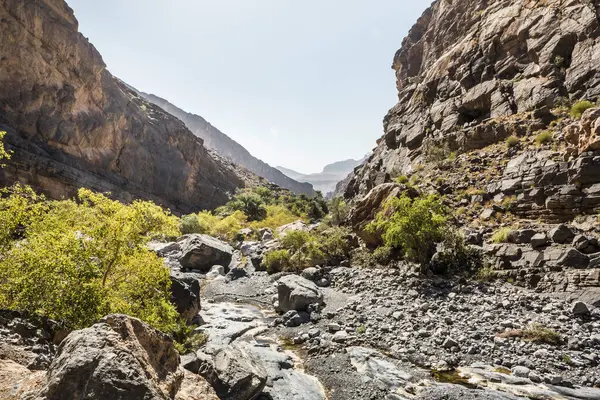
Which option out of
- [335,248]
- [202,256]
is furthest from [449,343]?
[202,256]

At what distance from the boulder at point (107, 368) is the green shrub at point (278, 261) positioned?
21.6m

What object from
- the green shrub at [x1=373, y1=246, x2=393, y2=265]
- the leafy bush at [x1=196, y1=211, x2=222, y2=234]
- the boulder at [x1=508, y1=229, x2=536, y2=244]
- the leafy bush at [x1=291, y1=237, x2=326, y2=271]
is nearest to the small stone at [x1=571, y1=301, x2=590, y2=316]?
the boulder at [x1=508, y1=229, x2=536, y2=244]

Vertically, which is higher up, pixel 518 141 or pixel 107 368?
pixel 518 141

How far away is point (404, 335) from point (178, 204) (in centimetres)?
7571

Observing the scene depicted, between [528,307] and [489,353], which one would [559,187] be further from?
[489,353]

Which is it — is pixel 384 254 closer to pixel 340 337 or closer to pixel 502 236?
pixel 502 236

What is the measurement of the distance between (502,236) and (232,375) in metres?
17.1

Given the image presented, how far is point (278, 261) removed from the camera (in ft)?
91.3

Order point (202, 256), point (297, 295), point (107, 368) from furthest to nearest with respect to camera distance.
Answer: point (202, 256), point (297, 295), point (107, 368)

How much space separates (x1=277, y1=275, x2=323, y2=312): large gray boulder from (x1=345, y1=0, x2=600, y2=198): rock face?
18871mm

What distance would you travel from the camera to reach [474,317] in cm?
1312

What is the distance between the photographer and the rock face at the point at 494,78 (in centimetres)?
2802

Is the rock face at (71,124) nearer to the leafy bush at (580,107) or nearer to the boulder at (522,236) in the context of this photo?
the boulder at (522,236)

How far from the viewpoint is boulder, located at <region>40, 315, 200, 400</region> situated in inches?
178
